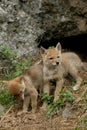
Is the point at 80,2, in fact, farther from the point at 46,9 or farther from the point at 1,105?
the point at 1,105

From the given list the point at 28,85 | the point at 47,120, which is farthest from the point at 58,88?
the point at 47,120

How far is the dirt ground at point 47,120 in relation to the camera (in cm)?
844

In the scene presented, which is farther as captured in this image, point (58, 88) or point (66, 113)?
point (58, 88)

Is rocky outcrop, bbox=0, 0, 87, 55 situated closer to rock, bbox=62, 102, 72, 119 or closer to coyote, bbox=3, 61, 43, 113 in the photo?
coyote, bbox=3, 61, 43, 113

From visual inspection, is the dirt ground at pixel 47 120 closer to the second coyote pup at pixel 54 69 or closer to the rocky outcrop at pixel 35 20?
the second coyote pup at pixel 54 69

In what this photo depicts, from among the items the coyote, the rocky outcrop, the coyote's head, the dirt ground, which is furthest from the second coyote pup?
the rocky outcrop

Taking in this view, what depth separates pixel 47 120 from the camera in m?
8.73

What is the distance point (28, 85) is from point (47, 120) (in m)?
0.89

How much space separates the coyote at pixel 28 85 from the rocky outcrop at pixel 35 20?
3.11ft

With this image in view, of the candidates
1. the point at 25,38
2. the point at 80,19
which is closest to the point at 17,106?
the point at 25,38

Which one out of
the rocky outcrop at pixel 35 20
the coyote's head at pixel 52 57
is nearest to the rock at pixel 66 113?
the coyote's head at pixel 52 57

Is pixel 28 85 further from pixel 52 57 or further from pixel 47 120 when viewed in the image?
pixel 47 120

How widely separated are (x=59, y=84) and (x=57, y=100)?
1.80ft

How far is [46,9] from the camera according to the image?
34.1 ft
